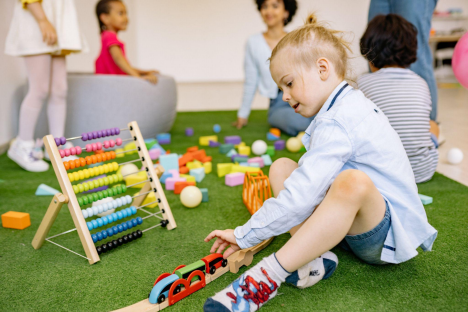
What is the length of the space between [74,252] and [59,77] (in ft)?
4.46

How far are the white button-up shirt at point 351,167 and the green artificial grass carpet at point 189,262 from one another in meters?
0.11

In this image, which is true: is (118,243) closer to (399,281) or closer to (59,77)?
(399,281)

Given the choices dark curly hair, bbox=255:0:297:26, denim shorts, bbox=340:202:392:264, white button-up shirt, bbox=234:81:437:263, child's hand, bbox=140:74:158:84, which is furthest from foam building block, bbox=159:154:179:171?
dark curly hair, bbox=255:0:297:26

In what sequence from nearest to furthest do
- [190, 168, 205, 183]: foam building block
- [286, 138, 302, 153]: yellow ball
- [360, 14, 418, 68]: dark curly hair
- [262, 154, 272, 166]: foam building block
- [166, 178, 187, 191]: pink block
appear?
[360, 14, 418, 68]: dark curly hair
[166, 178, 187, 191]: pink block
[190, 168, 205, 183]: foam building block
[262, 154, 272, 166]: foam building block
[286, 138, 302, 153]: yellow ball

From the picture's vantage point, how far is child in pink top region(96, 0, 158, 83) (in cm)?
276

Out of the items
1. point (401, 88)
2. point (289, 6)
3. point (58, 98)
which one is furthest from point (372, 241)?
point (289, 6)

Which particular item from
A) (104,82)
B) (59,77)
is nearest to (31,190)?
(59,77)

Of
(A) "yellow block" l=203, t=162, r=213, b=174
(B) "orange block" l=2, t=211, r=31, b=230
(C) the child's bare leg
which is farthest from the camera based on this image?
(A) "yellow block" l=203, t=162, r=213, b=174

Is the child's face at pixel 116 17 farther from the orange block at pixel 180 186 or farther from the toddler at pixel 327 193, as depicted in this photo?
the toddler at pixel 327 193

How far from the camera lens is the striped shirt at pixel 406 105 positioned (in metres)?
1.64

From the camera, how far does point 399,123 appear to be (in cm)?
163

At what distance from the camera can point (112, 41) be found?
107 inches

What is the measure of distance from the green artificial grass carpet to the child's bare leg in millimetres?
152

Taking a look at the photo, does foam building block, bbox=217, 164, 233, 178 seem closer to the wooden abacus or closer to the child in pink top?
the wooden abacus
